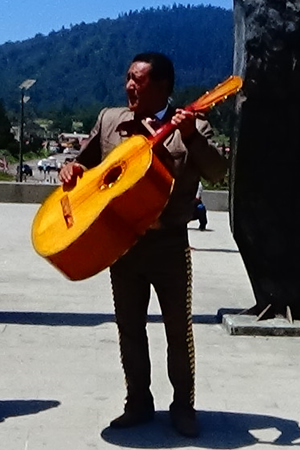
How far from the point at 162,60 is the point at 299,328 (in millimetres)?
3159

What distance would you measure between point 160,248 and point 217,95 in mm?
736

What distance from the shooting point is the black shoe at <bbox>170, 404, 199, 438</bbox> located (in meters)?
5.07

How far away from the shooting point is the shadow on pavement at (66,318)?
7902mm

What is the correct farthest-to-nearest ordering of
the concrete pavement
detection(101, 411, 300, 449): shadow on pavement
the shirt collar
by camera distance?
the concrete pavement < detection(101, 411, 300, 449): shadow on pavement < the shirt collar

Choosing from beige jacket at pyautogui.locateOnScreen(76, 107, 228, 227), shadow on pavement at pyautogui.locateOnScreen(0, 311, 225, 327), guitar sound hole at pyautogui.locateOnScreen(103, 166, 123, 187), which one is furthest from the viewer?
shadow on pavement at pyautogui.locateOnScreen(0, 311, 225, 327)

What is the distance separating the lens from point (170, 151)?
4785 millimetres

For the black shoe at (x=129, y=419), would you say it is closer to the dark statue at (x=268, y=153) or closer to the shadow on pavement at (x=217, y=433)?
the shadow on pavement at (x=217, y=433)

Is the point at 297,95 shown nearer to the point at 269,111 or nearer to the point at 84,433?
the point at 269,111

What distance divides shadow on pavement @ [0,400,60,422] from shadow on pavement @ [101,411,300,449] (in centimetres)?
47

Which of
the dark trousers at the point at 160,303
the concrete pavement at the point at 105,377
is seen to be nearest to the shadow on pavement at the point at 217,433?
the concrete pavement at the point at 105,377

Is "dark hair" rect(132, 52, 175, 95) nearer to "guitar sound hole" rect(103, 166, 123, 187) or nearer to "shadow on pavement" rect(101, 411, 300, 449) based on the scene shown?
"guitar sound hole" rect(103, 166, 123, 187)

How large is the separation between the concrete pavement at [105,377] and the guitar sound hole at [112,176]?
1167 millimetres

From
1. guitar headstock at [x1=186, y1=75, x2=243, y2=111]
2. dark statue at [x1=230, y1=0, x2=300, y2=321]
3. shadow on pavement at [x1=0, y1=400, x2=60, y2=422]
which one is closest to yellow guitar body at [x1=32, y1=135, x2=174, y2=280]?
guitar headstock at [x1=186, y1=75, x2=243, y2=111]

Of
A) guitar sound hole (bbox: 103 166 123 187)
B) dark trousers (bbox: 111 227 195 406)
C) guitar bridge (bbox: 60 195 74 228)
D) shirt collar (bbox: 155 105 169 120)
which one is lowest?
dark trousers (bbox: 111 227 195 406)
